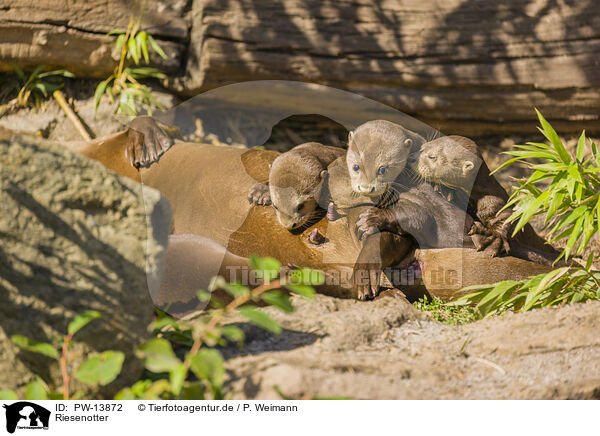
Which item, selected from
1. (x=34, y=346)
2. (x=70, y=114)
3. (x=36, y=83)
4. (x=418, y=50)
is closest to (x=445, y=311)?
(x=418, y=50)

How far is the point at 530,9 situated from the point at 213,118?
2284 millimetres

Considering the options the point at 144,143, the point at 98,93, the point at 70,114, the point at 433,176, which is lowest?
the point at 433,176

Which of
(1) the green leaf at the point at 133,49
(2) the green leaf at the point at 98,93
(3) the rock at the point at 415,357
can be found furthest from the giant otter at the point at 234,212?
(3) the rock at the point at 415,357

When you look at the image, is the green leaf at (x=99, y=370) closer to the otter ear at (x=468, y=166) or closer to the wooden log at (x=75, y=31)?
the otter ear at (x=468, y=166)

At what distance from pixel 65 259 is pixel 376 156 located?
1.76 m

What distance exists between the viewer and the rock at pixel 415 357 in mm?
1584

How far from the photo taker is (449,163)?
3014 mm

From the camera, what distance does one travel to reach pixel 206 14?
12.2 ft

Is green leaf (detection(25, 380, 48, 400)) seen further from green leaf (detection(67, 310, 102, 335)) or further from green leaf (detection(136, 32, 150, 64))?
green leaf (detection(136, 32, 150, 64))

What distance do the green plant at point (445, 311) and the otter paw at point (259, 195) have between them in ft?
3.28

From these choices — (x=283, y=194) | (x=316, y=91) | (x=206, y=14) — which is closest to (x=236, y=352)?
(x=283, y=194)

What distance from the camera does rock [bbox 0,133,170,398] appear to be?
61.3 inches

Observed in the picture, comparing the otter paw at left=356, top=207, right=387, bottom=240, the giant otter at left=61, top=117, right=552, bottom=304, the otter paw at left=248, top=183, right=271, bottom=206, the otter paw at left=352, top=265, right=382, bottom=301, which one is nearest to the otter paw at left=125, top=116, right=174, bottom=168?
the giant otter at left=61, top=117, right=552, bottom=304

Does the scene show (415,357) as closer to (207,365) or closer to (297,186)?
(207,365)
